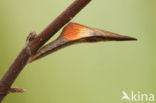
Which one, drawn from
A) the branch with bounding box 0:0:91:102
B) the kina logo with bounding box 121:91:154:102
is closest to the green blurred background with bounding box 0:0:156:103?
the kina logo with bounding box 121:91:154:102

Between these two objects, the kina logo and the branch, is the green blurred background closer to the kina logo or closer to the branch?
the kina logo

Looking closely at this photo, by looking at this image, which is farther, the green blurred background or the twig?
the green blurred background

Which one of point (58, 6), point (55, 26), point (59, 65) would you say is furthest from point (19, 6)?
point (55, 26)

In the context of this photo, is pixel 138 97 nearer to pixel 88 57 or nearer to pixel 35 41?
pixel 88 57

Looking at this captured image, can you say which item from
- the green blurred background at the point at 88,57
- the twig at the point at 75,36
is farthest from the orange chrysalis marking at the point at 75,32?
the green blurred background at the point at 88,57

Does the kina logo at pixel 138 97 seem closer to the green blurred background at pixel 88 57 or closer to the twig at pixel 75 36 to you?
the green blurred background at pixel 88 57

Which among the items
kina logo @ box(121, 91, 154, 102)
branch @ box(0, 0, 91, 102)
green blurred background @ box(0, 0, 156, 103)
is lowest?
kina logo @ box(121, 91, 154, 102)
